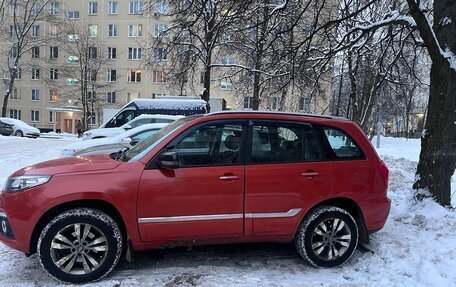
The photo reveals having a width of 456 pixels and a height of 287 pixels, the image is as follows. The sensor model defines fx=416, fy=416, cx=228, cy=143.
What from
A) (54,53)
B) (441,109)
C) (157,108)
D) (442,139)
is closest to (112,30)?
(54,53)

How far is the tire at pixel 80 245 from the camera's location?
4164mm

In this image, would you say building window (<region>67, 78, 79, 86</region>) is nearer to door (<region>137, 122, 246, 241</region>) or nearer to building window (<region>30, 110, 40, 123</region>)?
building window (<region>30, 110, 40, 123</region>)

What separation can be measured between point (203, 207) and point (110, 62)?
52.2 m

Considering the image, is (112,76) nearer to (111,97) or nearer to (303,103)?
(111,97)

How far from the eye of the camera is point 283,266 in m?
4.80

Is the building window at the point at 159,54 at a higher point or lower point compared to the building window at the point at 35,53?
lower

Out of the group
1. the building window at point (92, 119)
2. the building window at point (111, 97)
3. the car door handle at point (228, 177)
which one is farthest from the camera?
the building window at point (111, 97)

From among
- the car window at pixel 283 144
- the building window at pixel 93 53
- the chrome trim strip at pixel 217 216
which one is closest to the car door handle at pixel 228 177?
the car window at pixel 283 144

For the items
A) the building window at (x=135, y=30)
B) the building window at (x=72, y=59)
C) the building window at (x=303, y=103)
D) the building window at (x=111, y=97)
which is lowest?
the building window at (x=303, y=103)

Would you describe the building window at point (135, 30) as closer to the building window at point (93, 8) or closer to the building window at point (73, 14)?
the building window at point (93, 8)

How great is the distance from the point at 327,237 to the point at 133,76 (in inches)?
2019

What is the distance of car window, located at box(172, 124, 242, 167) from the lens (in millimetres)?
4527

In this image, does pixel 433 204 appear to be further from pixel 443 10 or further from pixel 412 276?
pixel 443 10

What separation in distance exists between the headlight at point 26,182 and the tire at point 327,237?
111 inches
